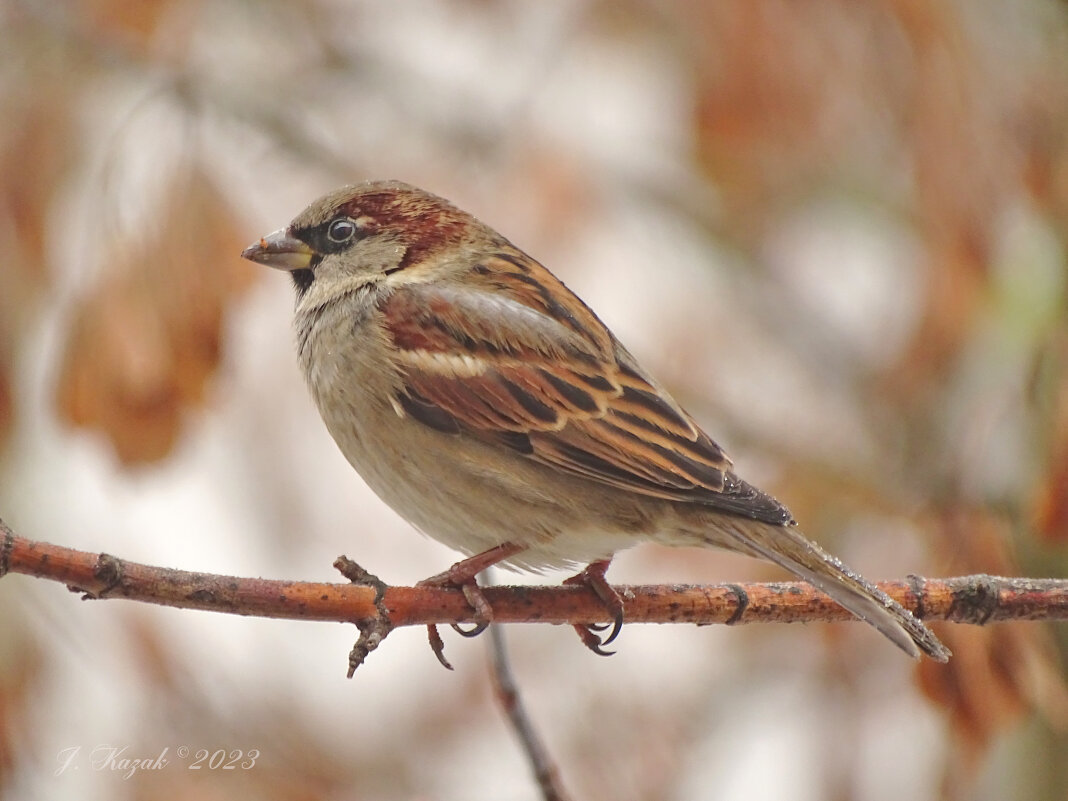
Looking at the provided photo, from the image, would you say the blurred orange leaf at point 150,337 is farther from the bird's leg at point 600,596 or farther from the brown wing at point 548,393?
the bird's leg at point 600,596

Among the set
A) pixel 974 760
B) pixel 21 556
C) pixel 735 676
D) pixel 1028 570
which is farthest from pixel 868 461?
pixel 21 556

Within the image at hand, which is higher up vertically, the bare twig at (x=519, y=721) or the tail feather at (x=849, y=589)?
the tail feather at (x=849, y=589)

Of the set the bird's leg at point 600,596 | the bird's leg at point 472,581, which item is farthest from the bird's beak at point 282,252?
the bird's leg at point 600,596

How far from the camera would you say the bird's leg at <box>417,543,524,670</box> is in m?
2.65

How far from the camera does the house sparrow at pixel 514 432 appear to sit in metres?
2.96

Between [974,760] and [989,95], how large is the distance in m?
2.07

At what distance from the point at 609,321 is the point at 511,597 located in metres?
3.15

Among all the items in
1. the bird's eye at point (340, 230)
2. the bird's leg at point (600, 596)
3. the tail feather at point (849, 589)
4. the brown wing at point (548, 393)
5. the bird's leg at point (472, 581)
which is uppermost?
the bird's eye at point (340, 230)

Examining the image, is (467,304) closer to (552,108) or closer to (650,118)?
(552,108)

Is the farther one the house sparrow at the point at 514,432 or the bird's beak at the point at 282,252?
the bird's beak at the point at 282,252

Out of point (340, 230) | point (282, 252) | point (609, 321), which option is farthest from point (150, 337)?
point (609, 321)

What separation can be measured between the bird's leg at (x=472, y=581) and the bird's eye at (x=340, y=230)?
1.06m

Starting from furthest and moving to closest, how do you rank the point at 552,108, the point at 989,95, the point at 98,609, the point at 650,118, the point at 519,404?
the point at 650,118 < the point at 552,108 < the point at 98,609 < the point at 989,95 < the point at 519,404

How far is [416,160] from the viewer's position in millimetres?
Result: 5309
